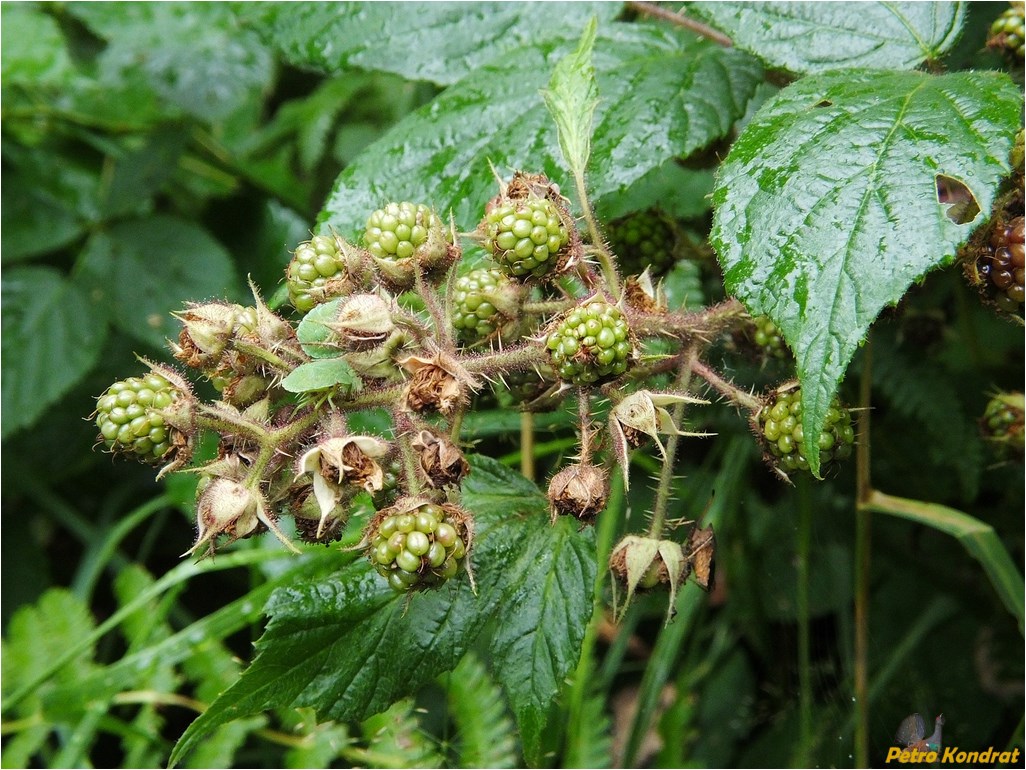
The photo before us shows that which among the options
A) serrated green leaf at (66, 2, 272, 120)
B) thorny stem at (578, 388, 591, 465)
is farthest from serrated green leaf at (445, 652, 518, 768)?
serrated green leaf at (66, 2, 272, 120)

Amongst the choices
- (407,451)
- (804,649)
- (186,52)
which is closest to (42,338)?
(186,52)

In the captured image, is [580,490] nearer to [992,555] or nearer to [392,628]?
[392,628]

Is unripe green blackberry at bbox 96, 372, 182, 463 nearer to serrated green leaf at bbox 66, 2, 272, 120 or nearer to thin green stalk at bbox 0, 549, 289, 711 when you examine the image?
thin green stalk at bbox 0, 549, 289, 711

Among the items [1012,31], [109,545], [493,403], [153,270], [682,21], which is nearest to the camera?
[1012,31]

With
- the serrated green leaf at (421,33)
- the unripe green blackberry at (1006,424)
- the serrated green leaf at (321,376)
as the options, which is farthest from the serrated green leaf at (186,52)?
the unripe green blackberry at (1006,424)

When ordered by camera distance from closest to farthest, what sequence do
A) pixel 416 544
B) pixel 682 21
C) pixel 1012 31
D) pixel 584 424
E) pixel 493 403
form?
pixel 416 544 < pixel 584 424 < pixel 1012 31 < pixel 682 21 < pixel 493 403

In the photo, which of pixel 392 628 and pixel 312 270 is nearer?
pixel 312 270

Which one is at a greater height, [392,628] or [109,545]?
[392,628]
